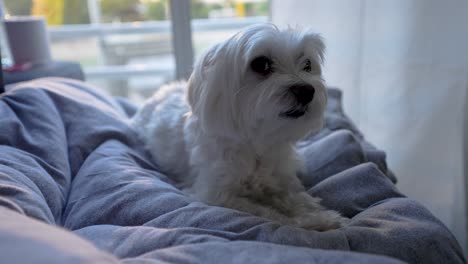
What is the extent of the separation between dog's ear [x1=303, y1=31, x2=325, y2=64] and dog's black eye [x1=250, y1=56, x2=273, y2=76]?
6.1 inches

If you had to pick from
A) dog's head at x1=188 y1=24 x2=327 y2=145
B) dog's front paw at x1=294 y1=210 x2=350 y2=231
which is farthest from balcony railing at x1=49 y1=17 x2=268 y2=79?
dog's front paw at x1=294 y1=210 x2=350 y2=231

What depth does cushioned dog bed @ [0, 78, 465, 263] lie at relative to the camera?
82cm

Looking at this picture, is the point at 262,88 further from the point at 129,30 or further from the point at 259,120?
the point at 129,30

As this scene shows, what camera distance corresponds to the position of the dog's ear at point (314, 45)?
51.5 inches

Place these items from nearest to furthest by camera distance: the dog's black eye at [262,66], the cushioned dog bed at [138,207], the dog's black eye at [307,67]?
the cushioned dog bed at [138,207] → the dog's black eye at [262,66] → the dog's black eye at [307,67]

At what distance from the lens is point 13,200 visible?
0.96 m

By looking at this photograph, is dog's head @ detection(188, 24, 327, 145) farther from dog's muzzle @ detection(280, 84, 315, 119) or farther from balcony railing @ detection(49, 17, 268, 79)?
balcony railing @ detection(49, 17, 268, 79)

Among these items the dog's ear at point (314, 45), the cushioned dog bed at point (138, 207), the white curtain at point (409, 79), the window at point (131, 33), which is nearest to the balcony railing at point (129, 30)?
the window at point (131, 33)

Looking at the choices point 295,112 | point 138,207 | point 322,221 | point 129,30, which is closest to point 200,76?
point 295,112

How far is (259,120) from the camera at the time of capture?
48.4 inches

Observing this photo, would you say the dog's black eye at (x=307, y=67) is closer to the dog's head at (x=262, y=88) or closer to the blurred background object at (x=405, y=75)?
the dog's head at (x=262, y=88)

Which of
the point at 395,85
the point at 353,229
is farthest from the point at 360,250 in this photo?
the point at 395,85

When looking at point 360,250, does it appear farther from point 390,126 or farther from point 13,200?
point 390,126

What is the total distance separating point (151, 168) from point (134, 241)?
0.75 metres
